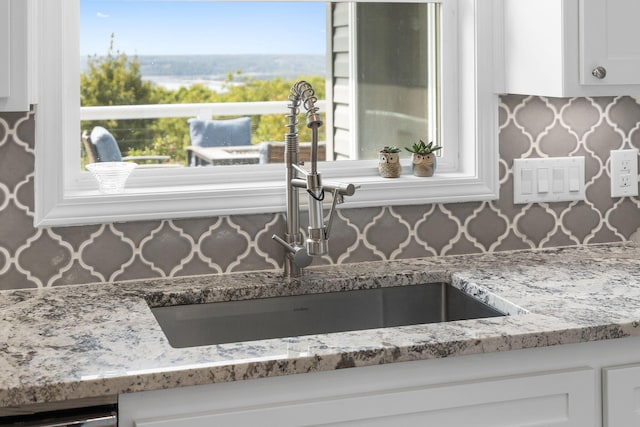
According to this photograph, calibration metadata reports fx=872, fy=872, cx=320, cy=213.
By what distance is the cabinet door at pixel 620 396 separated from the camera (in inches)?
66.7

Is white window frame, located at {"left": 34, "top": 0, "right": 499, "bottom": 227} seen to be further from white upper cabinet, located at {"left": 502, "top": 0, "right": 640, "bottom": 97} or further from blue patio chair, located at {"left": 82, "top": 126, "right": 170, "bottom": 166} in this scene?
white upper cabinet, located at {"left": 502, "top": 0, "right": 640, "bottom": 97}

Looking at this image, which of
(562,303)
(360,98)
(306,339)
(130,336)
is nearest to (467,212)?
(360,98)

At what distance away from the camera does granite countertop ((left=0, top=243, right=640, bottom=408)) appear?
1448mm

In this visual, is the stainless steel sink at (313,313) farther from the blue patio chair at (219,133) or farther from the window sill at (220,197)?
the blue patio chair at (219,133)

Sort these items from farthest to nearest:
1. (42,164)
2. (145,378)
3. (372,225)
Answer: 1. (372,225)
2. (42,164)
3. (145,378)

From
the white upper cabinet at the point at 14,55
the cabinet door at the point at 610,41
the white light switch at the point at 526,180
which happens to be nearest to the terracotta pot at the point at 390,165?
the white light switch at the point at 526,180

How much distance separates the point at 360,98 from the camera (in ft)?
7.98

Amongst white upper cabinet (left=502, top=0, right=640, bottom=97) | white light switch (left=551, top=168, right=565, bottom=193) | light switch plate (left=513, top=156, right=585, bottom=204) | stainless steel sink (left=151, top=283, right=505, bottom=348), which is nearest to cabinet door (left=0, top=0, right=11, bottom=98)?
stainless steel sink (left=151, top=283, right=505, bottom=348)

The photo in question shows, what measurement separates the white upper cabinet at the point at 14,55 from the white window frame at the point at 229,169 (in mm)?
283

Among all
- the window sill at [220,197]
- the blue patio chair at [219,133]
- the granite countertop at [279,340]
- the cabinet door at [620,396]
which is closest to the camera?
the granite countertop at [279,340]

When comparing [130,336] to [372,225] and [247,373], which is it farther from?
[372,225]

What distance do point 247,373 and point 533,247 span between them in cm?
121

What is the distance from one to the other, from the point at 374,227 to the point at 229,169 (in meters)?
0.41

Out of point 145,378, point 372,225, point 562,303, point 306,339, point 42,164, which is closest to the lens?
point 145,378
